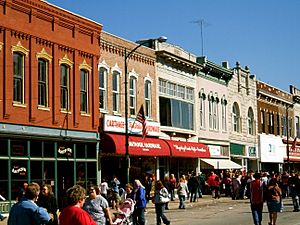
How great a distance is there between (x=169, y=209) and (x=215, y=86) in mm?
19607

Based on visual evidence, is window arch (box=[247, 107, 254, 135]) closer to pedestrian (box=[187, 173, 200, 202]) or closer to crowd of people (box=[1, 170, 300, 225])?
crowd of people (box=[1, 170, 300, 225])

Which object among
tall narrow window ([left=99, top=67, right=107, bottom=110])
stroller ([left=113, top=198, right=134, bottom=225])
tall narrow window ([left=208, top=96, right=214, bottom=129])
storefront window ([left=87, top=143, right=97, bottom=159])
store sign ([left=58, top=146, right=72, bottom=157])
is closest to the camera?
stroller ([left=113, top=198, right=134, bottom=225])

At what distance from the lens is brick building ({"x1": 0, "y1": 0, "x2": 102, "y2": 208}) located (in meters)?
27.7

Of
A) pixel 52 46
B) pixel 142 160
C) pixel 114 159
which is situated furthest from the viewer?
pixel 142 160

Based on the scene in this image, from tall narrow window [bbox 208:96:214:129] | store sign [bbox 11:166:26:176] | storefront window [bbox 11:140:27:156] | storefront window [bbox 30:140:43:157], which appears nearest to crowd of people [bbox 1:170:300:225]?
store sign [bbox 11:166:26:176]

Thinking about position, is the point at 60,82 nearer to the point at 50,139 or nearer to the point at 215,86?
the point at 50,139

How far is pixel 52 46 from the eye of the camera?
102 feet

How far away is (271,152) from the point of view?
64.6 metres

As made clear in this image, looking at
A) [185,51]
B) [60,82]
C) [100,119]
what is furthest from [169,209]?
[185,51]

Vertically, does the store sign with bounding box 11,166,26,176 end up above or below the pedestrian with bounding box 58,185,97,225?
above

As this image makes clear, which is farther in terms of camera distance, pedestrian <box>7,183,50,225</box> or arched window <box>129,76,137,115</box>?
arched window <box>129,76,137,115</box>

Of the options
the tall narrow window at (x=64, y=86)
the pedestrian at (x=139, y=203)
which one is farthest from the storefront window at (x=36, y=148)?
→ the pedestrian at (x=139, y=203)

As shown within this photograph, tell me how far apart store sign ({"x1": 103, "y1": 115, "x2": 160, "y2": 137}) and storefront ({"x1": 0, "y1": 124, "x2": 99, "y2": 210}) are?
1304 mm

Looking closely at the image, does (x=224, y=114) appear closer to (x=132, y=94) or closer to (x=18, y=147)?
(x=132, y=94)
